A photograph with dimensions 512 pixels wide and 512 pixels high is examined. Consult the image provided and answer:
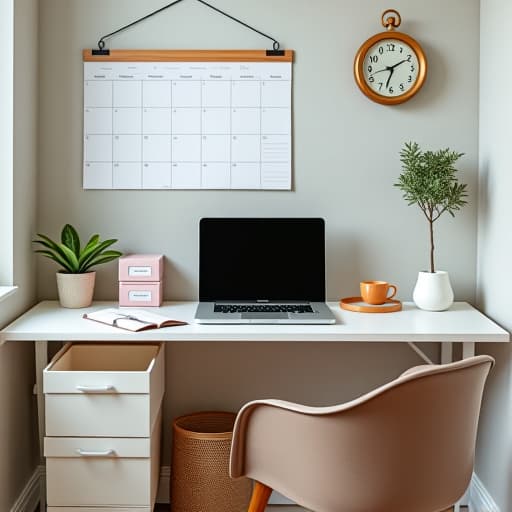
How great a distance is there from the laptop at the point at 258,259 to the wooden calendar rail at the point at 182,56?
61cm

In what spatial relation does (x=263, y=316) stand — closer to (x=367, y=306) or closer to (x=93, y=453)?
(x=367, y=306)

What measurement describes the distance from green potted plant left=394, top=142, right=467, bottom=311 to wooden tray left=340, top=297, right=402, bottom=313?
83 mm

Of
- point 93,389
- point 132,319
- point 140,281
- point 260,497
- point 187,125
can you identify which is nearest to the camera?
point 260,497

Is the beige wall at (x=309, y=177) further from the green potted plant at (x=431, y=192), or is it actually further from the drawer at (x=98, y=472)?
the drawer at (x=98, y=472)

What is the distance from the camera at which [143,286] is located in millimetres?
2623

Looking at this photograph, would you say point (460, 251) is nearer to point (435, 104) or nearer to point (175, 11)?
point (435, 104)

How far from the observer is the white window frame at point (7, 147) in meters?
2.42

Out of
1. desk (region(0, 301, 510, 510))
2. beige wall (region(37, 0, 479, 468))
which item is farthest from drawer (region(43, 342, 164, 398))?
beige wall (region(37, 0, 479, 468))

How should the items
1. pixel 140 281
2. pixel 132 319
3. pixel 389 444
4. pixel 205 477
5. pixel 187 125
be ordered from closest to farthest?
pixel 389 444
pixel 132 319
pixel 205 477
pixel 140 281
pixel 187 125

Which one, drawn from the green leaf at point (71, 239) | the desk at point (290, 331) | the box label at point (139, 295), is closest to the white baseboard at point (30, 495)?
the desk at point (290, 331)

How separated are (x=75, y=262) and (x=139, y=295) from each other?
0.84 ft

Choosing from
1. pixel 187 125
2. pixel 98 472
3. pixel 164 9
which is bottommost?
pixel 98 472

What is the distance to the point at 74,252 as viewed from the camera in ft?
8.57

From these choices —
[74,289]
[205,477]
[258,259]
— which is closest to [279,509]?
[205,477]
